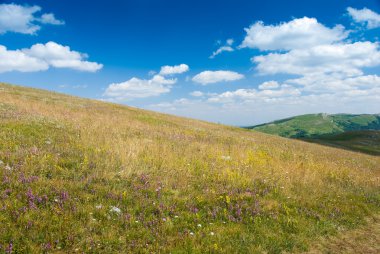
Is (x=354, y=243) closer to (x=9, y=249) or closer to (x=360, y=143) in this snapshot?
(x=9, y=249)

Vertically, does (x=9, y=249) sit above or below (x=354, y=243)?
above

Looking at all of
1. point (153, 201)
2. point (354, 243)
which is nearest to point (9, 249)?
point (153, 201)

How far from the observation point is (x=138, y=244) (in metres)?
6.36

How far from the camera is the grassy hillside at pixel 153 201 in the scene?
6414mm

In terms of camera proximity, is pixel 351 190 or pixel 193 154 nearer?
pixel 351 190

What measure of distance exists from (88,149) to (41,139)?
2.23 metres

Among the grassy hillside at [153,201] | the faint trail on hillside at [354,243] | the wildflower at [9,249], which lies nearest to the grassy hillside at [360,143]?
the grassy hillside at [153,201]

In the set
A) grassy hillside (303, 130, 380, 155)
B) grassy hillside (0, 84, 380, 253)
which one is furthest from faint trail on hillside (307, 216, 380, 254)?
grassy hillside (303, 130, 380, 155)

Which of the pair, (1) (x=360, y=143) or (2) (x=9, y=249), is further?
(1) (x=360, y=143)

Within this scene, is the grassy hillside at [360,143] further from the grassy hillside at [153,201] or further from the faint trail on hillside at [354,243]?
the faint trail on hillside at [354,243]

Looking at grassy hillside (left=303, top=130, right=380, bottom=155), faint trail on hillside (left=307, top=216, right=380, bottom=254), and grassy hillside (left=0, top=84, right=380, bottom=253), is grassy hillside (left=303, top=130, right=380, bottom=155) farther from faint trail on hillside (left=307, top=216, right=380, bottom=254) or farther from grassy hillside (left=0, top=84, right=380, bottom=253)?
faint trail on hillside (left=307, top=216, right=380, bottom=254)

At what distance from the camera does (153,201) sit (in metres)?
8.35

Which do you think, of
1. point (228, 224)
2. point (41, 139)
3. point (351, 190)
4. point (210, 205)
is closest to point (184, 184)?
point (210, 205)

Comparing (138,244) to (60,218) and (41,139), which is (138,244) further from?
(41,139)
